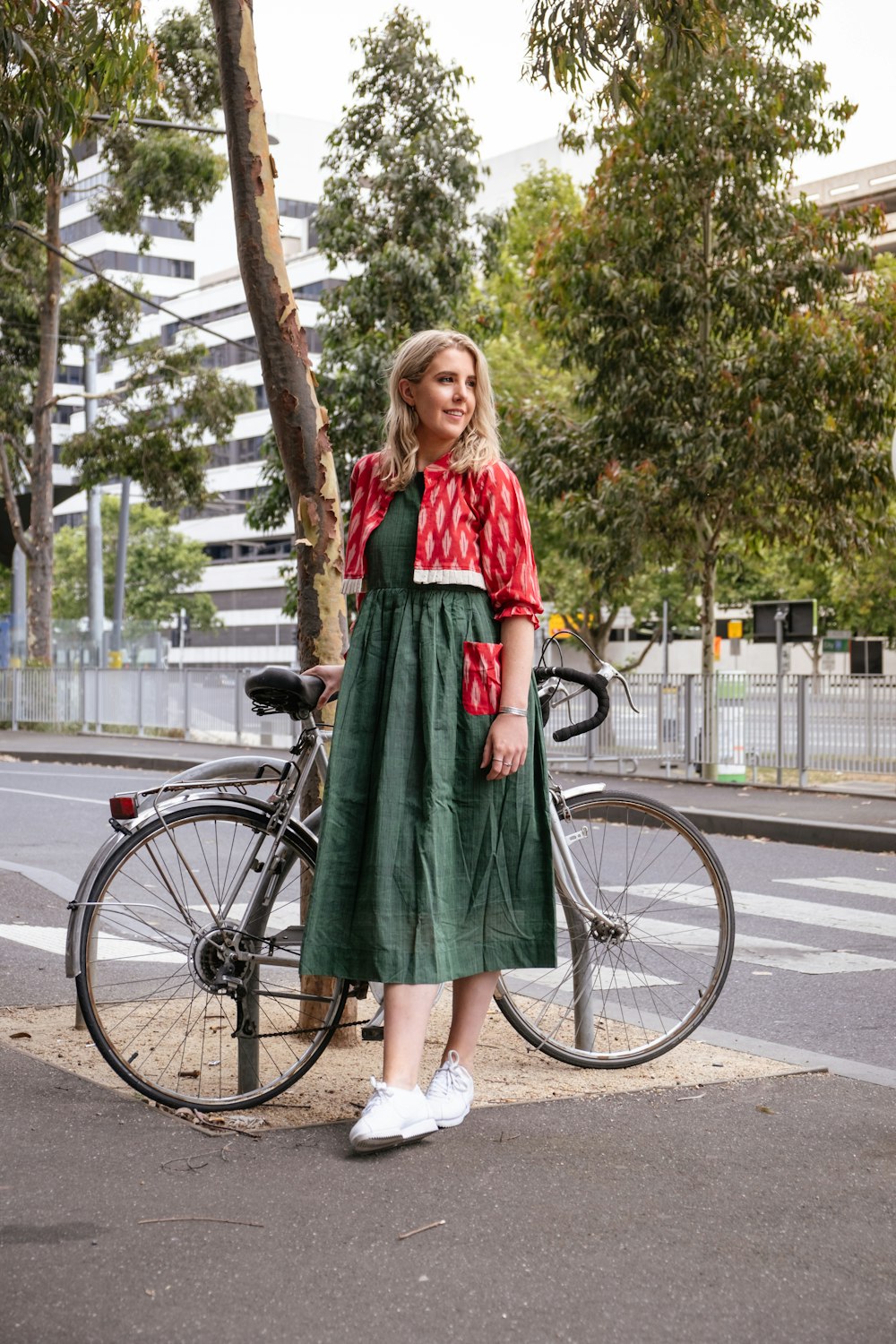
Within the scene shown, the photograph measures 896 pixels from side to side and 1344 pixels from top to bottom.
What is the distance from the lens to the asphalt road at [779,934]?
580cm

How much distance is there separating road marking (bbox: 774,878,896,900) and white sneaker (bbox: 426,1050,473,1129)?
6.13 meters

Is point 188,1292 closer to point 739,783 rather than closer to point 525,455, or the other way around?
point 739,783

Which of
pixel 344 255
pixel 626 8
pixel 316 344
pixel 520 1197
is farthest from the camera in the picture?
pixel 316 344

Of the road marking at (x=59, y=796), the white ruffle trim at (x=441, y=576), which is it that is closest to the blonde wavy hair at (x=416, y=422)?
the white ruffle trim at (x=441, y=576)

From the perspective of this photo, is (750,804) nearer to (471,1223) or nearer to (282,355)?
(282,355)

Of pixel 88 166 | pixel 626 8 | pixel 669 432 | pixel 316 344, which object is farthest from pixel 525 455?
pixel 88 166

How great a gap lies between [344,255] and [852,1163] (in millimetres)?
20740

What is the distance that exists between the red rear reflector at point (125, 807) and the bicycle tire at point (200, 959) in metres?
0.06

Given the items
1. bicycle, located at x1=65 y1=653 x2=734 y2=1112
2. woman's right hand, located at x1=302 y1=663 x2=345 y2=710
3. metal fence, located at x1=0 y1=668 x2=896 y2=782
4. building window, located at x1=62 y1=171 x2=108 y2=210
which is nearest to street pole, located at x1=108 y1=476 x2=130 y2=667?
building window, located at x1=62 y1=171 x2=108 y2=210

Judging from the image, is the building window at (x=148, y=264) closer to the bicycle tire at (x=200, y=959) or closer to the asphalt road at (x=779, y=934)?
the asphalt road at (x=779, y=934)

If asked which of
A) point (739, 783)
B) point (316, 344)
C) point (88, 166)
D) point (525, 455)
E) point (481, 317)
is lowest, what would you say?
point (739, 783)

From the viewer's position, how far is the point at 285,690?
412 centimetres

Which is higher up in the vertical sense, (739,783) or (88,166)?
(88,166)

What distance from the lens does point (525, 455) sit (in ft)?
62.8
